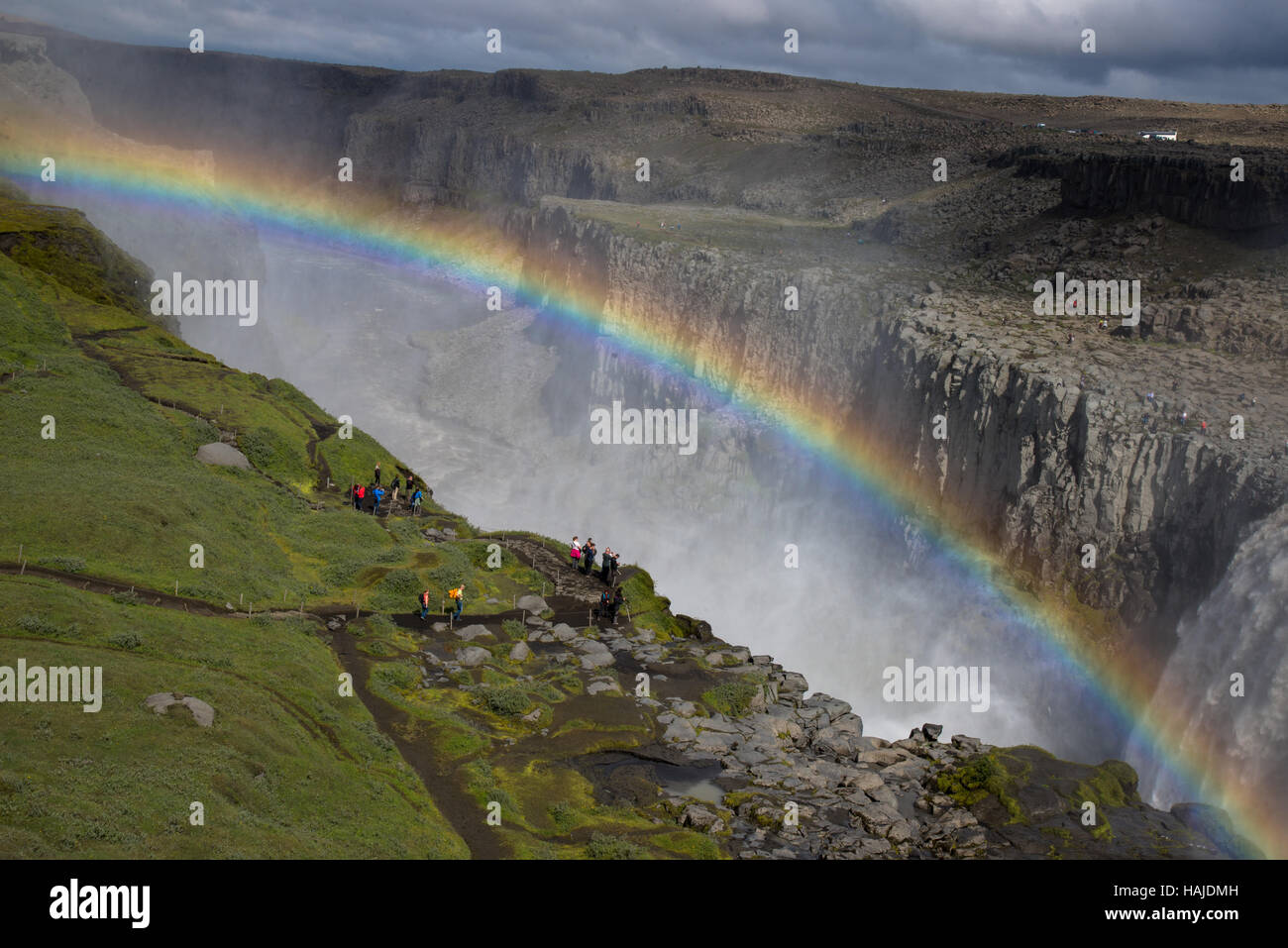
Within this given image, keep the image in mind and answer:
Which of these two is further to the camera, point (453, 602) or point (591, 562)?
point (591, 562)

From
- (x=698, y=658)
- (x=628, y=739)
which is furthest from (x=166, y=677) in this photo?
(x=698, y=658)

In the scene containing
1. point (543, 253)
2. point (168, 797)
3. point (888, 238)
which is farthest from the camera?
point (543, 253)

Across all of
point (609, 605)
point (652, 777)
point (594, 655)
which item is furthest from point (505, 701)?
point (609, 605)

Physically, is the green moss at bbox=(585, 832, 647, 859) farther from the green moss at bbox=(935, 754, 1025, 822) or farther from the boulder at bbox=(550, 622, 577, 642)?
the boulder at bbox=(550, 622, 577, 642)

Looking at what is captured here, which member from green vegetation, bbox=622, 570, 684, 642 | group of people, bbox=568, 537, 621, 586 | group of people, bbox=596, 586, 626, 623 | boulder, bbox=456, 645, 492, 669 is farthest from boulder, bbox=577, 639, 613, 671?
group of people, bbox=568, 537, 621, 586

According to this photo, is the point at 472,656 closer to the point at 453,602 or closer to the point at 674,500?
the point at 453,602
